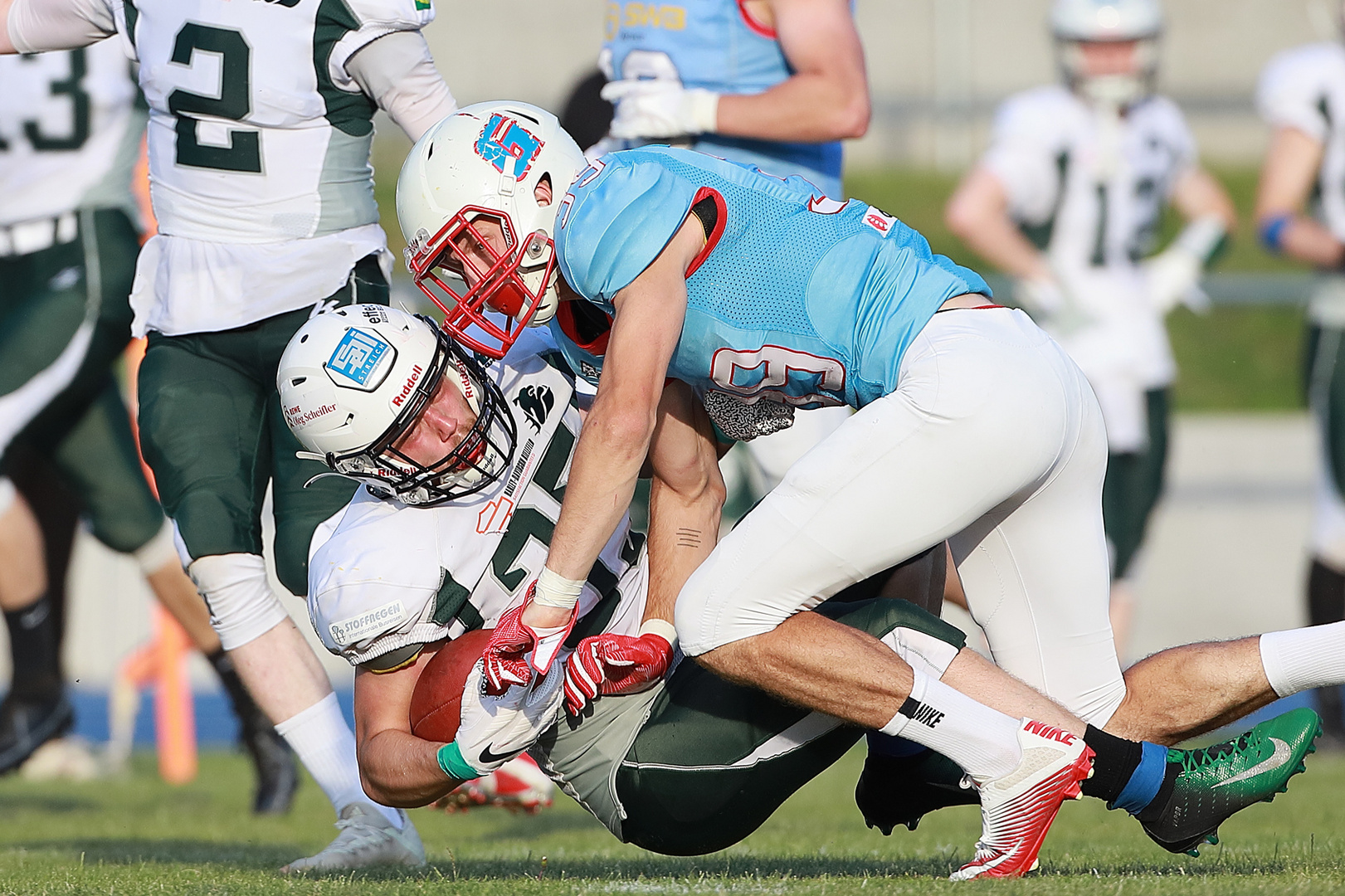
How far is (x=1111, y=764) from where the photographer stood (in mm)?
3102

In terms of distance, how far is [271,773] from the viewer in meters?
5.48

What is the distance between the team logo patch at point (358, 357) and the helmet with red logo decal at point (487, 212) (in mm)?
146

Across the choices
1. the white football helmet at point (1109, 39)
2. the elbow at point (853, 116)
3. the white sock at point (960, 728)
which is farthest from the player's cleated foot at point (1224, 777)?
the white football helmet at point (1109, 39)

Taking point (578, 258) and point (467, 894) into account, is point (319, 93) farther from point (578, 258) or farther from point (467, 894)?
point (467, 894)

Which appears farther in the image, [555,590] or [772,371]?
[772,371]

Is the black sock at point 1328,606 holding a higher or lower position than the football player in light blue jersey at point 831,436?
lower

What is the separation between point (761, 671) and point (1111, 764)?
619mm

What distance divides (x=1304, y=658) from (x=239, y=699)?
3.49m

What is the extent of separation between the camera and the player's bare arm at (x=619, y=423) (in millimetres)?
3004

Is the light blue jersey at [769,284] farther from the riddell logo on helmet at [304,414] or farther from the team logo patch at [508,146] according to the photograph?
the riddell logo on helmet at [304,414]

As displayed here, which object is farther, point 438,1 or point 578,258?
point 438,1

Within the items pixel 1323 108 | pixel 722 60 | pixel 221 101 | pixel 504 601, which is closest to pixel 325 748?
pixel 504 601

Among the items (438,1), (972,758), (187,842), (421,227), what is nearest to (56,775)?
(187,842)

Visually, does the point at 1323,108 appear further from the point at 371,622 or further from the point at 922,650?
the point at 371,622
